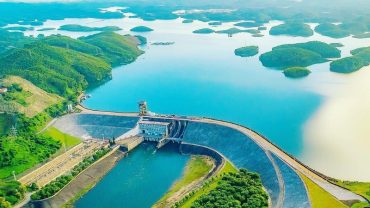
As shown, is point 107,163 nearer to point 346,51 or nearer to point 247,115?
point 247,115

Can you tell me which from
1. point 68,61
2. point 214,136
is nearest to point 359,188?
point 214,136

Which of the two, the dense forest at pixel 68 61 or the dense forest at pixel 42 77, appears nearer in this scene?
the dense forest at pixel 42 77

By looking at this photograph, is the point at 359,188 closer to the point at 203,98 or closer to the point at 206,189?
the point at 206,189

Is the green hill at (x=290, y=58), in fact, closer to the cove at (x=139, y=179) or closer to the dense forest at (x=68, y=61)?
the dense forest at (x=68, y=61)

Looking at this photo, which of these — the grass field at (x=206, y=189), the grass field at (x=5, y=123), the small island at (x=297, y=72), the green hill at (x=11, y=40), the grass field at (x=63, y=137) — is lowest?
the small island at (x=297, y=72)

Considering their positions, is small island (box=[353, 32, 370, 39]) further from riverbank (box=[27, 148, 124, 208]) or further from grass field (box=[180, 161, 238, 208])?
riverbank (box=[27, 148, 124, 208])

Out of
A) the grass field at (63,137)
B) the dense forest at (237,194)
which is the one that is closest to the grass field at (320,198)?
the dense forest at (237,194)

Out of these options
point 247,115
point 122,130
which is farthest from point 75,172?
point 247,115
